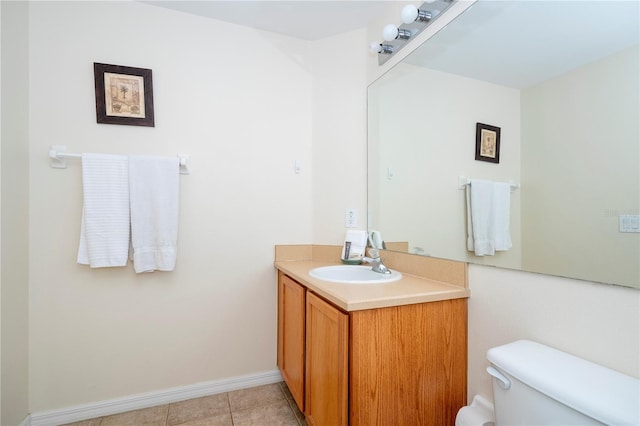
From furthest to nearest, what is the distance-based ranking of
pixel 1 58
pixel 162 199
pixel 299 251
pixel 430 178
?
1. pixel 299 251
2. pixel 162 199
3. pixel 430 178
4. pixel 1 58

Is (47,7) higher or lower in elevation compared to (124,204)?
higher

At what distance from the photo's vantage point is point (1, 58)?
4.27 ft

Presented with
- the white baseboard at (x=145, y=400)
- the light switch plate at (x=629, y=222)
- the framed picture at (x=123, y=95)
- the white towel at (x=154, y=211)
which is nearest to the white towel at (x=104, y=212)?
the white towel at (x=154, y=211)

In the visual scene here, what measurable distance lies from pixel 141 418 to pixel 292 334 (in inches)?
36.5

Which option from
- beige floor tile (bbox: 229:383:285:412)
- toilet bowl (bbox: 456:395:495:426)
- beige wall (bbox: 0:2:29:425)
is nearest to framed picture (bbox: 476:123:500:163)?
toilet bowl (bbox: 456:395:495:426)

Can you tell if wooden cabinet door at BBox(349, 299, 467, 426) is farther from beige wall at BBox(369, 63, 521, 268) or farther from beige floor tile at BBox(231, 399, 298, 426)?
beige floor tile at BBox(231, 399, 298, 426)

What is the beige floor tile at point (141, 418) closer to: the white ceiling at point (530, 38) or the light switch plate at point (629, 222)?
the light switch plate at point (629, 222)

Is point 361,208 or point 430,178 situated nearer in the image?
point 430,178

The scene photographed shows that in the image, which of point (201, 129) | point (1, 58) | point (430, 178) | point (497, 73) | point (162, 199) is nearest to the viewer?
point (497, 73)

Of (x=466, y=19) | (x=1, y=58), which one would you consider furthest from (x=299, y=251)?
(x=1, y=58)

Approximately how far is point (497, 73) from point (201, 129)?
158 cm

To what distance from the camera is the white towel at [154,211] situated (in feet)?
5.17

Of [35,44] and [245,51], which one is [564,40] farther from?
[35,44]

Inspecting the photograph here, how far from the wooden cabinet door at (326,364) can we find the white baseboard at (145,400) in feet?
2.06
